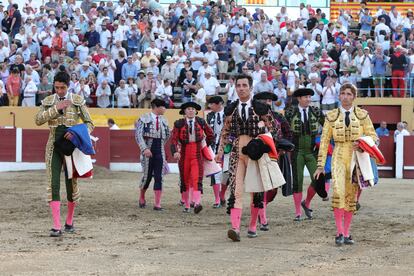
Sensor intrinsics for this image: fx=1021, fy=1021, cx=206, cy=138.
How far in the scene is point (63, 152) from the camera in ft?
31.1

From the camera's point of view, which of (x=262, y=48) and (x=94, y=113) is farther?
(x=262, y=48)

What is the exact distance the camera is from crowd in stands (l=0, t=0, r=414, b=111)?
21.2m

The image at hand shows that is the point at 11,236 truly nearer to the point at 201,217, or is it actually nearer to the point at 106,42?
the point at 201,217

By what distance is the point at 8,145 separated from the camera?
1989 cm

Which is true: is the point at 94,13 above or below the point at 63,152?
above

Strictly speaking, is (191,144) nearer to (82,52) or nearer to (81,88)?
(81,88)

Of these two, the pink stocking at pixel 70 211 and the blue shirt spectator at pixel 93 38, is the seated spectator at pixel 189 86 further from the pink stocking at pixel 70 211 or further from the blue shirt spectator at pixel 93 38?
the pink stocking at pixel 70 211

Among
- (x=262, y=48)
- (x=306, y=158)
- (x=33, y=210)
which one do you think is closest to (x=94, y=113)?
(x=262, y=48)

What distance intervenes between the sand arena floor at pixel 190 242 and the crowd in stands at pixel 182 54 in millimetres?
7765

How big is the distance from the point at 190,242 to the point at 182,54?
13.0 m

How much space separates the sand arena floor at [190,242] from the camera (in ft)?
25.0

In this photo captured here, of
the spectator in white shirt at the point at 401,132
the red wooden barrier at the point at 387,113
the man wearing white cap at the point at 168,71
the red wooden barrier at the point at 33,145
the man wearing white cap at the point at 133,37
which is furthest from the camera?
the red wooden barrier at the point at 387,113

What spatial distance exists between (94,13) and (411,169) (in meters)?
8.23

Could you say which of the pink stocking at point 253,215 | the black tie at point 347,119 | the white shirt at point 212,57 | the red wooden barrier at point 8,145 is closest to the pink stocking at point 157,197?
the pink stocking at point 253,215
